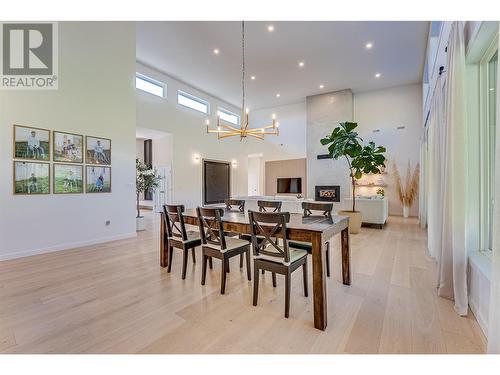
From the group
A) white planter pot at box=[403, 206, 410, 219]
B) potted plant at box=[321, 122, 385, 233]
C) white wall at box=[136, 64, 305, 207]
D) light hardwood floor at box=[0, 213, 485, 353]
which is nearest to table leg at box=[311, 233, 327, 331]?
light hardwood floor at box=[0, 213, 485, 353]

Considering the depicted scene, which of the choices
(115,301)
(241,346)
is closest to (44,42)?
(115,301)

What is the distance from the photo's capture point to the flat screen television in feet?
37.8

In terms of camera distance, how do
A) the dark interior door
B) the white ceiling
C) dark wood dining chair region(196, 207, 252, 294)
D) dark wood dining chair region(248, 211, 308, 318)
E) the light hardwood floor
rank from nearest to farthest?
the light hardwood floor
dark wood dining chair region(248, 211, 308, 318)
dark wood dining chair region(196, 207, 252, 294)
the white ceiling
the dark interior door

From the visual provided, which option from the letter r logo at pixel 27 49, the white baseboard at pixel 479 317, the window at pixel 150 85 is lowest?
the white baseboard at pixel 479 317

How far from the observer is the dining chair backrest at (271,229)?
207 centimetres

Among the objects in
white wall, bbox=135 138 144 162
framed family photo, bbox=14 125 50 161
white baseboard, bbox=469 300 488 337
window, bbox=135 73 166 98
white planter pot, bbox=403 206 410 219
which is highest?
window, bbox=135 73 166 98

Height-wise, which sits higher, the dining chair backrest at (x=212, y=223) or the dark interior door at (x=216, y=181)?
the dark interior door at (x=216, y=181)

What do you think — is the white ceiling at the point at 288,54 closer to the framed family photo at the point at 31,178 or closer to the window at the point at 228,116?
the window at the point at 228,116

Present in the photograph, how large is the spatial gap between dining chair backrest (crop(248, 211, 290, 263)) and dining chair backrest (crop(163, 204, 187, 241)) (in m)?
1.08

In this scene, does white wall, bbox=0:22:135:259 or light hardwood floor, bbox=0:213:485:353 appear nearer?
light hardwood floor, bbox=0:213:485:353

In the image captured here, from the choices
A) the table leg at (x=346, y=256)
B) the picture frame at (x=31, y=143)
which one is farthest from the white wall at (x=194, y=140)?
the table leg at (x=346, y=256)

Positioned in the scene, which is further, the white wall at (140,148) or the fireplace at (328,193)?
the white wall at (140,148)

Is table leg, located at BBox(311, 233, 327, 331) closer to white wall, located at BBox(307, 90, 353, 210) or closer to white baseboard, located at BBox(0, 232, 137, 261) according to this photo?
white baseboard, located at BBox(0, 232, 137, 261)
